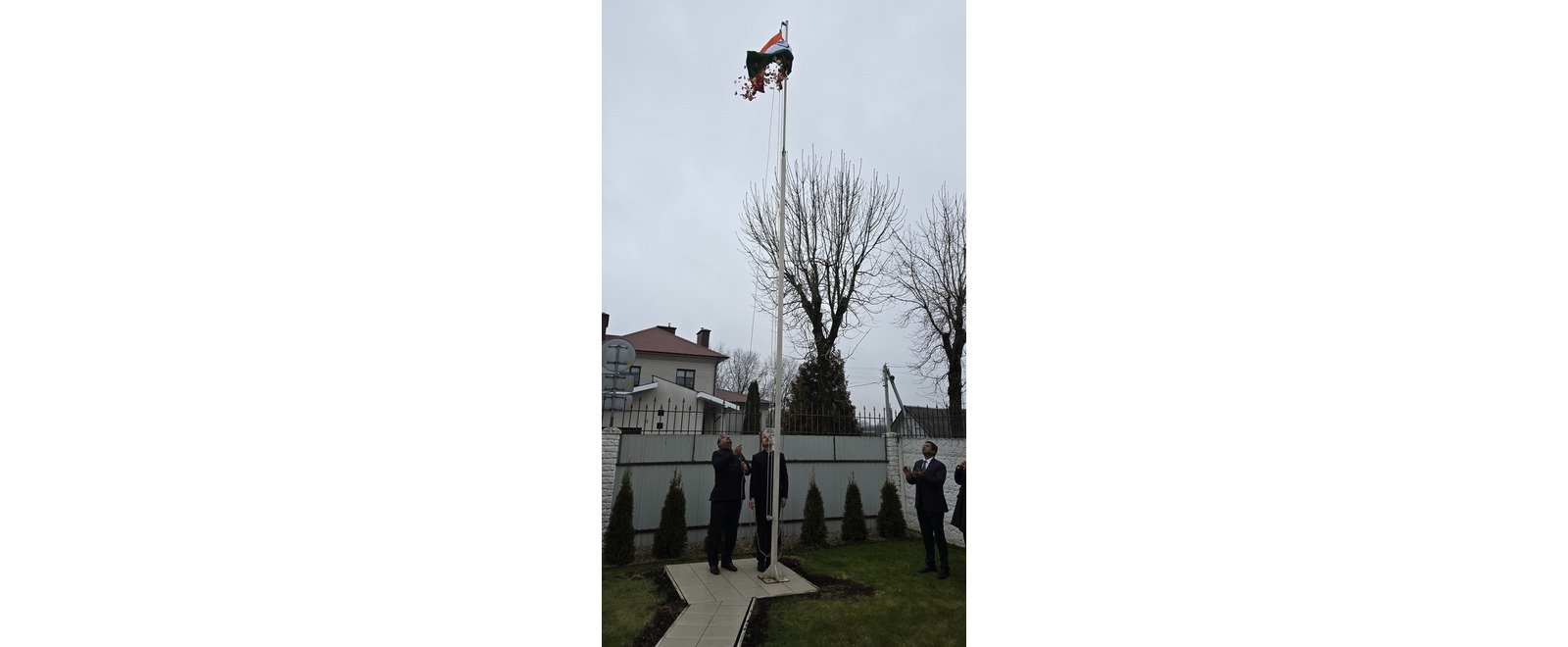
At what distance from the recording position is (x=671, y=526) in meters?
2.36

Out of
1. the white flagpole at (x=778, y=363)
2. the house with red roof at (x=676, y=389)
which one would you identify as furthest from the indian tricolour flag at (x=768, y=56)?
the house with red roof at (x=676, y=389)

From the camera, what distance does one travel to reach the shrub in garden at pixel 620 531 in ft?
7.42

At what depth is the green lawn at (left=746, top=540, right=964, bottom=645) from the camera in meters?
1.97

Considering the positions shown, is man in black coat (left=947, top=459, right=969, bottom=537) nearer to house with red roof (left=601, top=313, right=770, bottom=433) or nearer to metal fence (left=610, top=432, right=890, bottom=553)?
metal fence (left=610, top=432, right=890, bottom=553)

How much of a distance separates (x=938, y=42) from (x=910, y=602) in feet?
7.45

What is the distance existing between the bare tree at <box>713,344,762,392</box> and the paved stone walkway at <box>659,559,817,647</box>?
0.73 metres

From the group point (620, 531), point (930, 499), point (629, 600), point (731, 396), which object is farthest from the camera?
point (731, 396)

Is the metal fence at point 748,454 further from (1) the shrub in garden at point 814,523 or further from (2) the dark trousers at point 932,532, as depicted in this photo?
(2) the dark trousers at point 932,532

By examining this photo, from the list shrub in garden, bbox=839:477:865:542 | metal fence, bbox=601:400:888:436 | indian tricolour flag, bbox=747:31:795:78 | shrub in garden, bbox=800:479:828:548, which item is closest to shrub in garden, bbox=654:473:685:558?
metal fence, bbox=601:400:888:436

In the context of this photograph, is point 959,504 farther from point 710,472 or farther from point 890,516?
point 710,472

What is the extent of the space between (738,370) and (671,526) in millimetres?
704

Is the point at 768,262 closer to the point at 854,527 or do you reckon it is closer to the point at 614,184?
the point at 614,184

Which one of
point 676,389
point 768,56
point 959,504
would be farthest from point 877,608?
point 768,56
